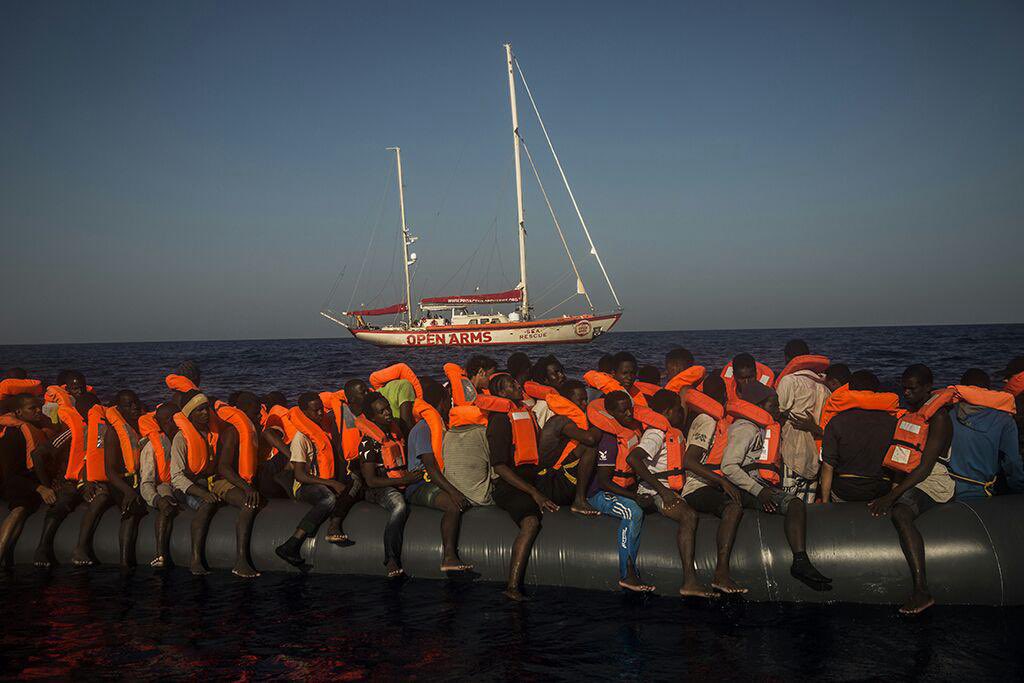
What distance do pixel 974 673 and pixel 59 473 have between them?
9091 mm

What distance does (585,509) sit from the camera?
6.95m

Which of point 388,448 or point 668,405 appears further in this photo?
point 388,448

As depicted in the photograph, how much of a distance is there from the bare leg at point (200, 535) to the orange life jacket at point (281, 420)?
101cm

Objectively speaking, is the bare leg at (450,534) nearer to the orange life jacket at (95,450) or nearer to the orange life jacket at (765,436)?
the orange life jacket at (765,436)

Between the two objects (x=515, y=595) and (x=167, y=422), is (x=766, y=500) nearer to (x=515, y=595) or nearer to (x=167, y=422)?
(x=515, y=595)

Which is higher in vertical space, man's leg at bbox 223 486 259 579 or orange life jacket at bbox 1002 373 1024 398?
orange life jacket at bbox 1002 373 1024 398

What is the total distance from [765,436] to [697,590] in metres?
1.49

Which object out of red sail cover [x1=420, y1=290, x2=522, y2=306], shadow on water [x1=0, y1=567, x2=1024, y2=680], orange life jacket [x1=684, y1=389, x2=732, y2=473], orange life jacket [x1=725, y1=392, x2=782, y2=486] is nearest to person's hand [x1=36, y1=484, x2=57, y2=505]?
shadow on water [x1=0, y1=567, x2=1024, y2=680]

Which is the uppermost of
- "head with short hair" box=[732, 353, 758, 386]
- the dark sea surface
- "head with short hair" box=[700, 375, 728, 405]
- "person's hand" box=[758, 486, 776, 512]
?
"head with short hair" box=[732, 353, 758, 386]

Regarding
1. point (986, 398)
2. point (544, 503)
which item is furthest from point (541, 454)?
point (986, 398)

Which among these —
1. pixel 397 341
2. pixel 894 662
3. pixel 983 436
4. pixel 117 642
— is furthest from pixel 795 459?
pixel 397 341

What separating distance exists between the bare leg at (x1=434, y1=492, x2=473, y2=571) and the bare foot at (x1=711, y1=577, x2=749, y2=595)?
221 cm

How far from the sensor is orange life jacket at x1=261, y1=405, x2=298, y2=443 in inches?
308

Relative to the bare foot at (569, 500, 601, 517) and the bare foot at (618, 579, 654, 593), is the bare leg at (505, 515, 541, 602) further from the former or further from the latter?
the bare foot at (618, 579, 654, 593)
